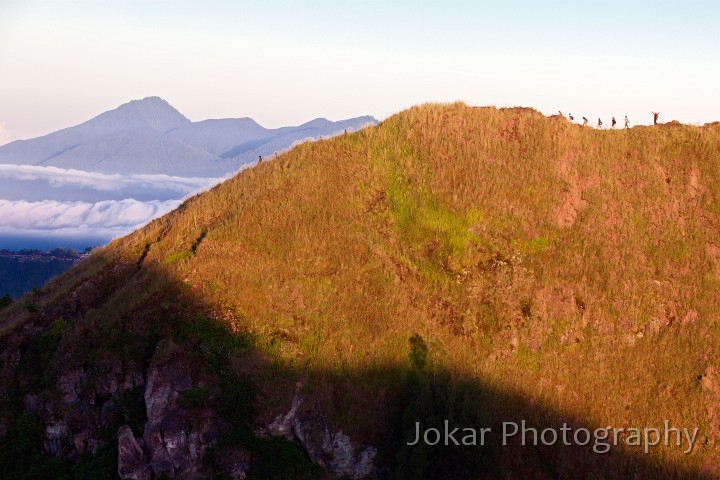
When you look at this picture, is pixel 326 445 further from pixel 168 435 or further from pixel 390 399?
pixel 168 435

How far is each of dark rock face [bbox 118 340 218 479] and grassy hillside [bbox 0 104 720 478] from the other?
63.2 inches

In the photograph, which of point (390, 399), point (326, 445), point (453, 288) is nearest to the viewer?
point (326, 445)

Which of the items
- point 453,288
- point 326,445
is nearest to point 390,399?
point 326,445

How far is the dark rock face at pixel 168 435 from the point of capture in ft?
63.5

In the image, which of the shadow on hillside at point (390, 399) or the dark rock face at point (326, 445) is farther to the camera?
the dark rock face at point (326, 445)

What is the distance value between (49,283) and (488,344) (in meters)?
22.0

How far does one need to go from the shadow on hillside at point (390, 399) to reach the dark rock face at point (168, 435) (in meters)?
0.89

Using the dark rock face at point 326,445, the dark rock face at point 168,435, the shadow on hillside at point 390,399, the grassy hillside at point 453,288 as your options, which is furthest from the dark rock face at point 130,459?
the dark rock face at point 326,445

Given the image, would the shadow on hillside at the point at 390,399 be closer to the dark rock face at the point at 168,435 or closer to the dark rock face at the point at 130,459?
the dark rock face at the point at 168,435

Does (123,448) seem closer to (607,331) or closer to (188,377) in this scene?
(188,377)

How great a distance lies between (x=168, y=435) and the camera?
19.5 m

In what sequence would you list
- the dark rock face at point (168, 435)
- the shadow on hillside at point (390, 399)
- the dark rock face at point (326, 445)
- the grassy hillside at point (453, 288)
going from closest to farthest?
the dark rock face at point (168, 435) < the shadow on hillside at point (390, 399) < the dark rock face at point (326, 445) < the grassy hillside at point (453, 288)

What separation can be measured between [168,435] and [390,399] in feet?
26.1

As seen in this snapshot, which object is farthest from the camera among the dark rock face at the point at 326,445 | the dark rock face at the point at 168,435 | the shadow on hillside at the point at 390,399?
the dark rock face at the point at 326,445
